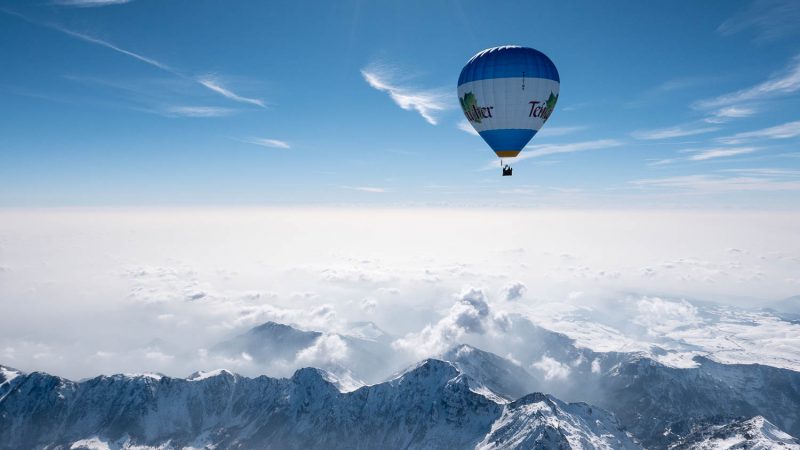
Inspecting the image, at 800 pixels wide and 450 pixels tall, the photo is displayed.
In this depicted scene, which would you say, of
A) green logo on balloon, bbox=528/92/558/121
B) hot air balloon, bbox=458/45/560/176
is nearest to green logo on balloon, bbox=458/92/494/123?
hot air balloon, bbox=458/45/560/176

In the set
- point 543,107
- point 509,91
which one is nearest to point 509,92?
point 509,91

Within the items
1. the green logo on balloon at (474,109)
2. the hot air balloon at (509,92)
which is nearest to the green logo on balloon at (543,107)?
the hot air balloon at (509,92)

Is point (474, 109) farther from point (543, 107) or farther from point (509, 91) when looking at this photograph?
point (543, 107)

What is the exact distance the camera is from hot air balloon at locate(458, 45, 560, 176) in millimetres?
80188

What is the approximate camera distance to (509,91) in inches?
3194

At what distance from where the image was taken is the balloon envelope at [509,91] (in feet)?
263

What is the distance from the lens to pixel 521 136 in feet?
283

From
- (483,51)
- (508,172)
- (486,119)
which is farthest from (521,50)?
(508,172)

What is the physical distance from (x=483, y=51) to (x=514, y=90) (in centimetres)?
1059

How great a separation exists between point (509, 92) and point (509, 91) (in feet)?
0.66

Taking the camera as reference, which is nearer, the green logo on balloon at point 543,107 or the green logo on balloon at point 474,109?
the green logo on balloon at point 543,107

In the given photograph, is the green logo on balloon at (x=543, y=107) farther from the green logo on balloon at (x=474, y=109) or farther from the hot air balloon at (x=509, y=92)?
the green logo on balloon at (x=474, y=109)

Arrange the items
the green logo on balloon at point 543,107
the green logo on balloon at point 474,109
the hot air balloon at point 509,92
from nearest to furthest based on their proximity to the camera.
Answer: the hot air balloon at point 509,92 → the green logo on balloon at point 543,107 → the green logo on balloon at point 474,109

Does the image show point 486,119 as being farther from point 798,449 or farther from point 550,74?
point 798,449
